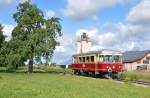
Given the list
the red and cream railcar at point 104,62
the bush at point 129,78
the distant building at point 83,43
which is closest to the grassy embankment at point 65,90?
the bush at point 129,78

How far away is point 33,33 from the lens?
5566cm

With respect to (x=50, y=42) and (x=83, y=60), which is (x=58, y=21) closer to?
(x=50, y=42)

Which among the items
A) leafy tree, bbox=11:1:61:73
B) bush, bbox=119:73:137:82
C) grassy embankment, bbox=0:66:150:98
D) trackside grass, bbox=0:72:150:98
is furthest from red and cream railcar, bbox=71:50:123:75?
trackside grass, bbox=0:72:150:98

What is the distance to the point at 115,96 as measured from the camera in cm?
2177

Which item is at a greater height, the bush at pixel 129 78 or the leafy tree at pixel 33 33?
the leafy tree at pixel 33 33

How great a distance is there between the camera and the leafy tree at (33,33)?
55.1 metres

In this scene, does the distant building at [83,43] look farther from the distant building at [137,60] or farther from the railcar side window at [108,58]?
the railcar side window at [108,58]

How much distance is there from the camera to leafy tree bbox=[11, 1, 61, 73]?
5506 centimetres

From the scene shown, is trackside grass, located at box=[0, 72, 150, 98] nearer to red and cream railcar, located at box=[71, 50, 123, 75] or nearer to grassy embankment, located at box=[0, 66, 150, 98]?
grassy embankment, located at box=[0, 66, 150, 98]

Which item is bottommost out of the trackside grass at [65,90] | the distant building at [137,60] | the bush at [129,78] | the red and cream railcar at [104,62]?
the trackside grass at [65,90]

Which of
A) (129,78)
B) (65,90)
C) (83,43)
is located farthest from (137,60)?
(65,90)

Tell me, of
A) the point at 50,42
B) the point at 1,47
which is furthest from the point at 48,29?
the point at 1,47

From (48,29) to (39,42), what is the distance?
1999 mm

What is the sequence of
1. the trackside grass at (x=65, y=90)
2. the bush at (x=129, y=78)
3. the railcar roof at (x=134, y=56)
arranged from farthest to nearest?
the railcar roof at (x=134, y=56) < the bush at (x=129, y=78) < the trackside grass at (x=65, y=90)
